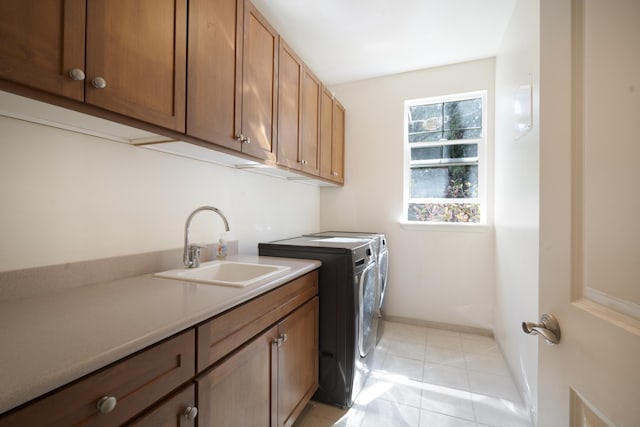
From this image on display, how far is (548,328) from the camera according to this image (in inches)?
24.3

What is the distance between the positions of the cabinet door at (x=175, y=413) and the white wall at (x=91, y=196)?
0.69 meters

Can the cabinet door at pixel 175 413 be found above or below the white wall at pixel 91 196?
below

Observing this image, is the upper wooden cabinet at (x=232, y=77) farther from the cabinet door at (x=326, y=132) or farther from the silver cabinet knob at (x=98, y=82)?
the cabinet door at (x=326, y=132)

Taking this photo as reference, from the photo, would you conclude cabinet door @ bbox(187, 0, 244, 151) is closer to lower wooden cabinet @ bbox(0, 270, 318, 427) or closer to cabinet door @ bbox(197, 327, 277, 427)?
lower wooden cabinet @ bbox(0, 270, 318, 427)

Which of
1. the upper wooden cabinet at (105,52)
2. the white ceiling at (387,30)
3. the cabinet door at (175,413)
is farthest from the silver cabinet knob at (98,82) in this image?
the white ceiling at (387,30)

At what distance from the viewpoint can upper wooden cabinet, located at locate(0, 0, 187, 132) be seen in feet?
2.16

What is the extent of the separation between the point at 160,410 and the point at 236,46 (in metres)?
1.49

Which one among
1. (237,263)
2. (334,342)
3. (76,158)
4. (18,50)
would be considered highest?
(18,50)

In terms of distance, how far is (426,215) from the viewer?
2.88 m

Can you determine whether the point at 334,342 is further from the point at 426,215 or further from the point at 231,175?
the point at 426,215

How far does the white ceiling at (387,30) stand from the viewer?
1.90 meters

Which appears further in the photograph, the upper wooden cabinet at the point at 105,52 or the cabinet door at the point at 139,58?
the cabinet door at the point at 139,58

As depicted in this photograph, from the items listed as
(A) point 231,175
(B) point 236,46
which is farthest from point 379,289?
(B) point 236,46

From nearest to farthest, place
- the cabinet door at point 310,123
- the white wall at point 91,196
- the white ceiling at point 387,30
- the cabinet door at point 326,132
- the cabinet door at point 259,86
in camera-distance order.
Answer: the white wall at point 91,196
the cabinet door at point 259,86
the white ceiling at point 387,30
the cabinet door at point 310,123
the cabinet door at point 326,132
